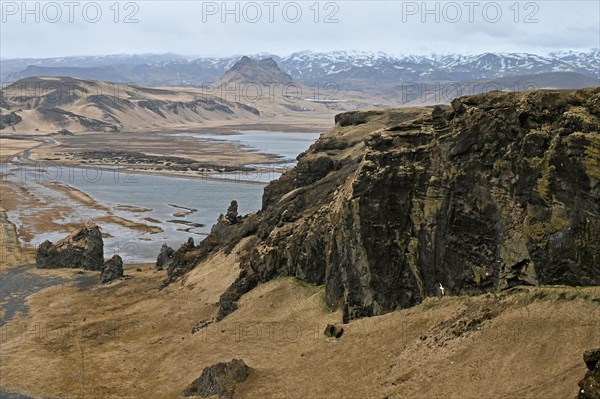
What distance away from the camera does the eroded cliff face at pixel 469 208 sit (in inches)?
1113

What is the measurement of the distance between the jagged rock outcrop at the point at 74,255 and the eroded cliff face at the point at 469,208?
27.9 meters

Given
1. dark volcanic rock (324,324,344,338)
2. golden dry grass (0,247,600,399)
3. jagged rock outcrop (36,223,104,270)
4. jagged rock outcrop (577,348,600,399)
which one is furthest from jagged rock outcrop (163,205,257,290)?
jagged rock outcrop (577,348,600,399)

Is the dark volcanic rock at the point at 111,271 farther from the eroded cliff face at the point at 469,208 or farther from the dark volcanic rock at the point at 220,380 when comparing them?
the dark volcanic rock at the point at 220,380

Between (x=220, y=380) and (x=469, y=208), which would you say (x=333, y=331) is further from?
(x=469, y=208)

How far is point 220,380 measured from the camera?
33.9m

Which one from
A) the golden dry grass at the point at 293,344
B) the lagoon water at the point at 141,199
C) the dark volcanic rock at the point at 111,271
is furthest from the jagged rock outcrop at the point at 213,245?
the lagoon water at the point at 141,199

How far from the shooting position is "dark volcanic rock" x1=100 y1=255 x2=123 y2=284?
61.4 metres

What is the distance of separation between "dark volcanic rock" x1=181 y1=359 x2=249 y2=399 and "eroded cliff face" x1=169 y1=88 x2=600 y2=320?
6.81m

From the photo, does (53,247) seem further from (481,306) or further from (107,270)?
(481,306)

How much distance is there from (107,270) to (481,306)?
1616 inches

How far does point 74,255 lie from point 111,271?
8542 mm

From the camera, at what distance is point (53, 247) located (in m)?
68.7

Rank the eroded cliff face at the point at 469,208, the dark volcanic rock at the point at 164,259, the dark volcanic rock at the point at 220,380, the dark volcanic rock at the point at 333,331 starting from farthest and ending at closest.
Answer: the dark volcanic rock at the point at 164,259
the dark volcanic rock at the point at 333,331
the dark volcanic rock at the point at 220,380
the eroded cliff face at the point at 469,208

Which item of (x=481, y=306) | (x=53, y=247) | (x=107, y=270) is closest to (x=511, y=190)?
(x=481, y=306)
